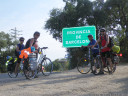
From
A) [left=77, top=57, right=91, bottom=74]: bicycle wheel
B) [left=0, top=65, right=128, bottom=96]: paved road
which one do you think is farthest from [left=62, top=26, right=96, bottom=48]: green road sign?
[left=0, top=65, right=128, bottom=96]: paved road

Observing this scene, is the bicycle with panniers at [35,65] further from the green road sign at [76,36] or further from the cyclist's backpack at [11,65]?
the green road sign at [76,36]

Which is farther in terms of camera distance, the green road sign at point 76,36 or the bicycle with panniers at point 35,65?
the green road sign at point 76,36

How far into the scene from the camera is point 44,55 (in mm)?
7766

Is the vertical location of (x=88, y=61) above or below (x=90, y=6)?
below

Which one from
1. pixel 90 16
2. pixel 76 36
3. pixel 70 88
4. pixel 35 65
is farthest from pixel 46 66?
pixel 90 16

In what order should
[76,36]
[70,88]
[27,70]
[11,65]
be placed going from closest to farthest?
[70,88] → [27,70] → [11,65] → [76,36]

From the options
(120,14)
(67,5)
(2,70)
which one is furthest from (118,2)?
(2,70)

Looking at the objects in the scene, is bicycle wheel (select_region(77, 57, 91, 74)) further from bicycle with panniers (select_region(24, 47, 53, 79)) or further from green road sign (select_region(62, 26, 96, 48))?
green road sign (select_region(62, 26, 96, 48))

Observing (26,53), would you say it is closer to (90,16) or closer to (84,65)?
(84,65)

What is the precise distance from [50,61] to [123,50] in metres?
8.78

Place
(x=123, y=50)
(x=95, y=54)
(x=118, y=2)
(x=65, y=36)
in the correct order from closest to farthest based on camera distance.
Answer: (x=95, y=54) < (x=65, y=36) < (x=123, y=50) < (x=118, y=2)

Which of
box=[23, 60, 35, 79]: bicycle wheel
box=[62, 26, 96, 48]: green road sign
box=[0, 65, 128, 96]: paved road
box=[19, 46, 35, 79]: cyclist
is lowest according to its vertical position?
box=[0, 65, 128, 96]: paved road

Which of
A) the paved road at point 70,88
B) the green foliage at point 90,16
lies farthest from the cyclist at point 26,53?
the green foliage at point 90,16

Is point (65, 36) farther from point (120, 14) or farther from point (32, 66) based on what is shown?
point (120, 14)
